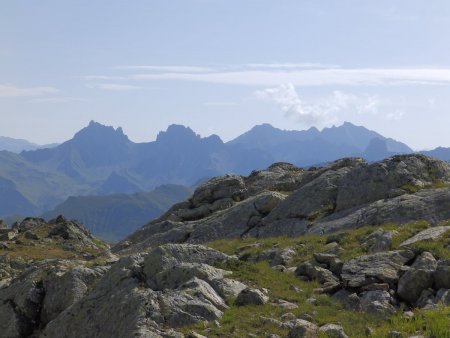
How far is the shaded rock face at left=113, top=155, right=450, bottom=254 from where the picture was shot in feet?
105

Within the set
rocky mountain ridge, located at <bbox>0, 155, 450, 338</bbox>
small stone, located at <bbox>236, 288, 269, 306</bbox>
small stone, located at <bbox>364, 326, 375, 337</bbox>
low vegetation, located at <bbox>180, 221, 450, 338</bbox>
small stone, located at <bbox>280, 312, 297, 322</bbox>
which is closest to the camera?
low vegetation, located at <bbox>180, 221, 450, 338</bbox>

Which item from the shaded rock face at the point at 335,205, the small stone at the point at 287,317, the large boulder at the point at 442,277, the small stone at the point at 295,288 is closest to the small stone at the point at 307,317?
the small stone at the point at 287,317

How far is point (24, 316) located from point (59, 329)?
418cm

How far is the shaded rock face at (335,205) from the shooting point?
32.1m

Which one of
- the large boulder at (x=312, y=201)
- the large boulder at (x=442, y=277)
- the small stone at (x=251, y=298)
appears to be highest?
the large boulder at (x=442, y=277)

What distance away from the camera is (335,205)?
1542 inches

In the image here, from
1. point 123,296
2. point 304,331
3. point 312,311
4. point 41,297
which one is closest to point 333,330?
point 304,331

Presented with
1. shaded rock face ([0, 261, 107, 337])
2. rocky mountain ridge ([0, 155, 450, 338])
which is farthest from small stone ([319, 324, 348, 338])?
shaded rock face ([0, 261, 107, 337])

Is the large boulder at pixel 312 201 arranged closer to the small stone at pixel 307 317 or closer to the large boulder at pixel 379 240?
the large boulder at pixel 379 240

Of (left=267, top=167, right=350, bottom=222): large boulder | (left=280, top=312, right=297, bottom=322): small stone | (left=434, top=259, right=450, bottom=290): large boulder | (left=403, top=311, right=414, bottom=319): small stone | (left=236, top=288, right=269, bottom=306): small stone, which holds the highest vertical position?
(left=434, top=259, right=450, bottom=290): large boulder

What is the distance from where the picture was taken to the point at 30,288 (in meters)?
24.6

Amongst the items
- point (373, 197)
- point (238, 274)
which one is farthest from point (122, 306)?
point (373, 197)

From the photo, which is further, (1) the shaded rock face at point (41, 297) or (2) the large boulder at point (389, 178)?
(2) the large boulder at point (389, 178)

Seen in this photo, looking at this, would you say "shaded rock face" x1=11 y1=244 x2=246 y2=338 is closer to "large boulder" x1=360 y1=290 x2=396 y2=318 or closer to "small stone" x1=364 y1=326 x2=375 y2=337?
"large boulder" x1=360 y1=290 x2=396 y2=318
